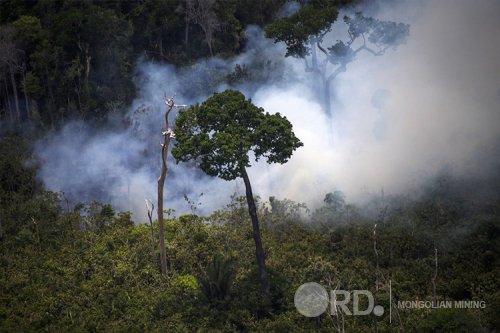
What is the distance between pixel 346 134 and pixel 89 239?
12.7 metres

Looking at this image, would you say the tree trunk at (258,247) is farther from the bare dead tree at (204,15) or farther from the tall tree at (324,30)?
the bare dead tree at (204,15)

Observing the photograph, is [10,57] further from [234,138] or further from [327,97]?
[234,138]

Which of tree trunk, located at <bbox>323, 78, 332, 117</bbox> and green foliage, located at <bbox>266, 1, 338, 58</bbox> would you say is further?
tree trunk, located at <bbox>323, 78, 332, 117</bbox>

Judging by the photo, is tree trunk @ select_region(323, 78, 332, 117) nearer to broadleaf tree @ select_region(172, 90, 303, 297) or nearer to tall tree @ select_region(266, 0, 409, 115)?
tall tree @ select_region(266, 0, 409, 115)

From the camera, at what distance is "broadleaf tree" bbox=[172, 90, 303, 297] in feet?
67.7

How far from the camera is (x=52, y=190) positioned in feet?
104

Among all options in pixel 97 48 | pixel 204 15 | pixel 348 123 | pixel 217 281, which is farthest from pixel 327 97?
pixel 97 48

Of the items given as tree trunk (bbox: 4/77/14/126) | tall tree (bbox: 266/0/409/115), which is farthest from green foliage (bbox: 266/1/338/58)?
tree trunk (bbox: 4/77/14/126)

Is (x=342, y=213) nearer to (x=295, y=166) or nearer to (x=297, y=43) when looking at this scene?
(x=295, y=166)

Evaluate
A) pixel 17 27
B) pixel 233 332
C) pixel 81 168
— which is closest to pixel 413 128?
pixel 233 332

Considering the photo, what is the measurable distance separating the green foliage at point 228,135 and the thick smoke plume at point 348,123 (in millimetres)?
6259

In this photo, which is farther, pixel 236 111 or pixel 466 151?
pixel 466 151

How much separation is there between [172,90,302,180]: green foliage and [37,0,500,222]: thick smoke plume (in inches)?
246

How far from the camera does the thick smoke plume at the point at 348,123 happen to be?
2741 centimetres
